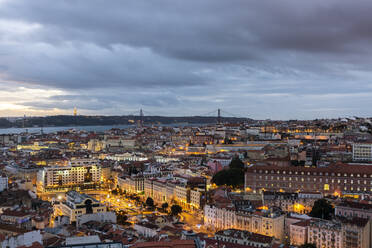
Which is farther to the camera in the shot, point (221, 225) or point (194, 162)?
point (194, 162)

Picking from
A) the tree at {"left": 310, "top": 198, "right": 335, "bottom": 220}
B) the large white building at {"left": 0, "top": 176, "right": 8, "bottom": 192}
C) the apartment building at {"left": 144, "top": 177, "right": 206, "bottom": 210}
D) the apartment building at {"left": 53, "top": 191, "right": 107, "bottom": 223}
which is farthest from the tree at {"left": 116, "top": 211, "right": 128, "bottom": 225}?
the large white building at {"left": 0, "top": 176, "right": 8, "bottom": 192}

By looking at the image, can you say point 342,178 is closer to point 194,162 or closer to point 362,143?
point 362,143

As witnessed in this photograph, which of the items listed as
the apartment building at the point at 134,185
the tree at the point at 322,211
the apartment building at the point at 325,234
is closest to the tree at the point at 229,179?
the apartment building at the point at 134,185

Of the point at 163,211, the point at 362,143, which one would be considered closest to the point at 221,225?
the point at 163,211

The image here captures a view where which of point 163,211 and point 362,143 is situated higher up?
point 362,143

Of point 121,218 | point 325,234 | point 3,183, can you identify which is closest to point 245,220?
point 325,234

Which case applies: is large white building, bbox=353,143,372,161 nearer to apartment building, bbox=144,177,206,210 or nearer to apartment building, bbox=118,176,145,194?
apartment building, bbox=144,177,206,210

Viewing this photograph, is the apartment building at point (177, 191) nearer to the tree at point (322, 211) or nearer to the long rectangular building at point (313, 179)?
the long rectangular building at point (313, 179)

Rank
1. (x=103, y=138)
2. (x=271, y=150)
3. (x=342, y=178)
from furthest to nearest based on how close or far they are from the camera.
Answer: (x=103, y=138) < (x=271, y=150) < (x=342, y=178)
